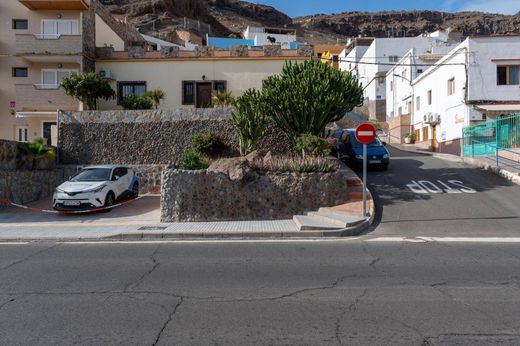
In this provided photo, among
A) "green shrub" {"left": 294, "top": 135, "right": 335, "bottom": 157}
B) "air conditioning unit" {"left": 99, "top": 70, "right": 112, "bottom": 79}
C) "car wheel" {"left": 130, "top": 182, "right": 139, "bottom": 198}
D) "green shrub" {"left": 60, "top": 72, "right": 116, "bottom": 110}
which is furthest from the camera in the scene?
"air conditioning unit" {"left": 99, "top": 70, "right": 112, "bottom": 79}

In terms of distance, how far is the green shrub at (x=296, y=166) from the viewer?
14.6 m

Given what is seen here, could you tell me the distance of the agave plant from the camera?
19.3 m

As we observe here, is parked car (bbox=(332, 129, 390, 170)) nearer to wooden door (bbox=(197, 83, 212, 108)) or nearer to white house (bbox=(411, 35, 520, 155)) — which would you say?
wooden door (bbox=(197, 83, 212, 108))

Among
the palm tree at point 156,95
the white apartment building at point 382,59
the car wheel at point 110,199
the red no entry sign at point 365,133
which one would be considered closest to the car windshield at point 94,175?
the car wheel at point 110,199

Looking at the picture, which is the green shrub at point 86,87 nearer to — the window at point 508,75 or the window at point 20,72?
the window at point 20,72

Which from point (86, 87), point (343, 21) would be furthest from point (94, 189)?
point (343, 21)

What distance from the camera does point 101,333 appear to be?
5082 millimetres

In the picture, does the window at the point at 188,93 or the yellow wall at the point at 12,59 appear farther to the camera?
the yellow wall at the point at 12,59

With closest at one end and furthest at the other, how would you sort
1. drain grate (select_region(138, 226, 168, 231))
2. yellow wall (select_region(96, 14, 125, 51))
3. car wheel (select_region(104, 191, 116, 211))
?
1. drain grate (select_region(138, 226, 168, 231))
2. car wheel (select_region(104, 191, 116, 211))
3. yellow wall (select_region(96, 14, 125, 51))

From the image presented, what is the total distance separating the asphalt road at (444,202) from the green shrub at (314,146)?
2357 millimetres

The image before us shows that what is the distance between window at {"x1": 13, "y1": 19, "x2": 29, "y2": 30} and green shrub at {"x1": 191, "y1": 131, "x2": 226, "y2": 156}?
15818 millimetres

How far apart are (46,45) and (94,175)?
13366mm

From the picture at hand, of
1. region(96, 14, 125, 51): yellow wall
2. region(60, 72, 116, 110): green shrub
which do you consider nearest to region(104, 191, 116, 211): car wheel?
A: region(60, 72, 116, 110): green shrub

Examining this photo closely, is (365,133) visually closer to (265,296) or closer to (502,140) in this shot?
(265,296)
